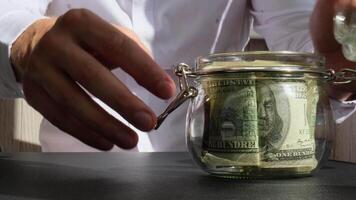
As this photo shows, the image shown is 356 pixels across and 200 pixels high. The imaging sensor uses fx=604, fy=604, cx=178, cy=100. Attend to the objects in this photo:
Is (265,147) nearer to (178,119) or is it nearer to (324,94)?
(324,94)

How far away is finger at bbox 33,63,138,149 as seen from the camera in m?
0.38

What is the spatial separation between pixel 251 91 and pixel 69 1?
47cm

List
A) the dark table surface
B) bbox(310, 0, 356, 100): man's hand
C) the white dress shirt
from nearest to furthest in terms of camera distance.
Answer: the dark table surface
bbox(310, 0, 356, 100): man's hand
the white dress shirt

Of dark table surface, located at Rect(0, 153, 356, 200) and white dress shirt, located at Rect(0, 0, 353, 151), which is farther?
white dress shirt, located at Rect(0, 0, 353, 151)

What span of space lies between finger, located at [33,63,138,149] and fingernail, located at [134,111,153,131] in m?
0.03

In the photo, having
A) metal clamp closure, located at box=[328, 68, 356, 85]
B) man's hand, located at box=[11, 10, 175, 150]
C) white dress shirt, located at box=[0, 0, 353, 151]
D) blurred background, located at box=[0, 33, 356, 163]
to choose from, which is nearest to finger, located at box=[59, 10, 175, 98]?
man's hand, located at box=[11, 10, 175, 150]

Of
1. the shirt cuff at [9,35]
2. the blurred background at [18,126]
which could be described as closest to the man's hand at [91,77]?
the shirt cuff at [9,35]

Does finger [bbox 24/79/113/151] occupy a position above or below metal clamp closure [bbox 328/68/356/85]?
below

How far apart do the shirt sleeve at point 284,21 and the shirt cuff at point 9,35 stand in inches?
13.7

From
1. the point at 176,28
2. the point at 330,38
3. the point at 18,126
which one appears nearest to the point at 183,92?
the point at 330,38

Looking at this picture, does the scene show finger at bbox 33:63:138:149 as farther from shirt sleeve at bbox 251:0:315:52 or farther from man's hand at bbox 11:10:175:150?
shirt sleeve at bbox 251:0:315:52

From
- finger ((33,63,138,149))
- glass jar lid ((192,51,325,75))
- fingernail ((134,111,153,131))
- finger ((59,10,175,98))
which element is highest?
glass jar lid ((192,51,325,75))

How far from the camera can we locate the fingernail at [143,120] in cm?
36

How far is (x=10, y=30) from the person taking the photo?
1.76ft
